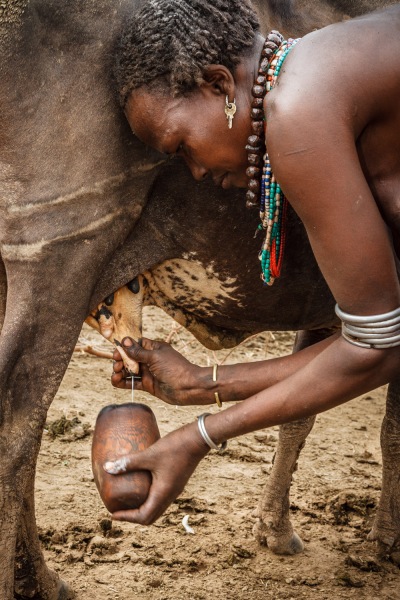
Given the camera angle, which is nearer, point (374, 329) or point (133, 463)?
point (374, 329)

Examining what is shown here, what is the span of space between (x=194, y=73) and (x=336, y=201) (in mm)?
577

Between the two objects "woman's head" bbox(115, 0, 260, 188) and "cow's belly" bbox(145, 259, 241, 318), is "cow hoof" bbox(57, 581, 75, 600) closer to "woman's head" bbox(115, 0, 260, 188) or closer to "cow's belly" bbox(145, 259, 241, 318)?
"cow's belly" bbox(145, 259, 241, 318)

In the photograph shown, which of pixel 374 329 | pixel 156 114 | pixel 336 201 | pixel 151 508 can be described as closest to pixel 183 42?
pixel 156 114

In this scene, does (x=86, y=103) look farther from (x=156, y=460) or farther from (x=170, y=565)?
(x=170, y=565)

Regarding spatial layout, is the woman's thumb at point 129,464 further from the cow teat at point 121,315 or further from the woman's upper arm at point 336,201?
the woman's upper arm at point 336,201

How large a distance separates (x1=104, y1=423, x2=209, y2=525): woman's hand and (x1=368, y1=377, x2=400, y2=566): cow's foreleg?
164cm

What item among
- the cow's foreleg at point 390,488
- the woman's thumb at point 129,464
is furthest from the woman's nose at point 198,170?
the cow's foreleg at point 390,488

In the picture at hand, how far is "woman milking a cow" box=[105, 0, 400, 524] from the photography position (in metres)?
2.42

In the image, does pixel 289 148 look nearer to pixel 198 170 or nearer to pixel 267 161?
pixel 267 161

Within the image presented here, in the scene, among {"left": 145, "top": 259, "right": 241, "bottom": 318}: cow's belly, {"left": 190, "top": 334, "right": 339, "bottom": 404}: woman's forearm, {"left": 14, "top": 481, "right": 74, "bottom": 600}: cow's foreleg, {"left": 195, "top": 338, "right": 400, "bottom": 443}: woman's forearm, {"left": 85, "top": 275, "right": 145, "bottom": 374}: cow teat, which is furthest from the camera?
{"left": 14, "top": 481, "right": 74, "bottom": 600}: cow's foreleg

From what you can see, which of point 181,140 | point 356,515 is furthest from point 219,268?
point 356,515

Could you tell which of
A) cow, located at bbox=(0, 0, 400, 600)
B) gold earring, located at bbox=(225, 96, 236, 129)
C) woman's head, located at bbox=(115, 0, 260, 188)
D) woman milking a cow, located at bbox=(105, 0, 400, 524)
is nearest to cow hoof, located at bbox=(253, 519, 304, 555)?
cow, located at bbox=(0, 0, 400, 600)

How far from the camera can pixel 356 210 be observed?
7.97 ft

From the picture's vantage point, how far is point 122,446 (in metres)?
2.99
